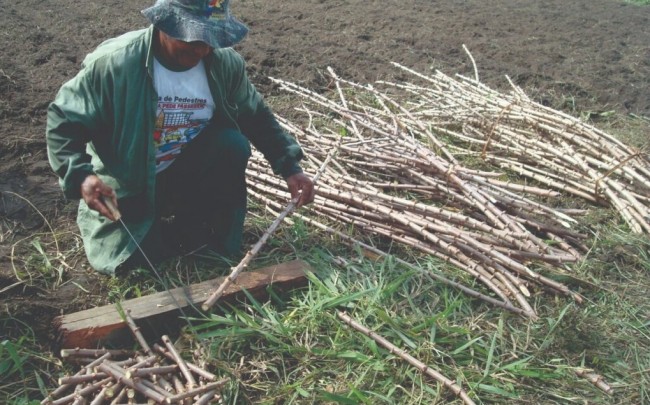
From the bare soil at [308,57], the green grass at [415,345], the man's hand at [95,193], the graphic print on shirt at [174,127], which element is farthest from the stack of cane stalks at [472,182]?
the man's hand at [95,193]

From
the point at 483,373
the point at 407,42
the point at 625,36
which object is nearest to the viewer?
the point at 483,373

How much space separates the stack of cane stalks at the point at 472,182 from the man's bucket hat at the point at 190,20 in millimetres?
1186

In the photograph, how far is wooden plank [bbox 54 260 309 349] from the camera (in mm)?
2211

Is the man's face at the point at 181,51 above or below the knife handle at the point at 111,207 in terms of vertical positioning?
above

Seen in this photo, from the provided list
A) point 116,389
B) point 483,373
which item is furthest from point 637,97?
point 116,389

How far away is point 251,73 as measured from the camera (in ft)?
17.1

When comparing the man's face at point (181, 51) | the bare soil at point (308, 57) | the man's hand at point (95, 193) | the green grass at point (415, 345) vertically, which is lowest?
the green grass at point (415, 345)

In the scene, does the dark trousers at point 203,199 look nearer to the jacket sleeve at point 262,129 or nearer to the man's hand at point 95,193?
the jacket sleeve at point 262,129

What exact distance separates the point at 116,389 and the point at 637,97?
5.10 metres

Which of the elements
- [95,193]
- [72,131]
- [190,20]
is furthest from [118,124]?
[190,20]

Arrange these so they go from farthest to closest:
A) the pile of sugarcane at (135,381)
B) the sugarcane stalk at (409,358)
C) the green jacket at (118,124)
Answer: the green jacket at (118,124)
the sugarcane stalk at (409,358)
the pile of sugarcane at (135,381)

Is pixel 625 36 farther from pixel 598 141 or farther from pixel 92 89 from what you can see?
pixel 92 89

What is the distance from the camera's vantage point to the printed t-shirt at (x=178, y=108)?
97.7 inches

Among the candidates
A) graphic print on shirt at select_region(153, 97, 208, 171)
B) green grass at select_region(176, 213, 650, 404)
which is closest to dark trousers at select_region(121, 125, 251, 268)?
graphic print on shirt at select_region(153, 97, 208, 171)
